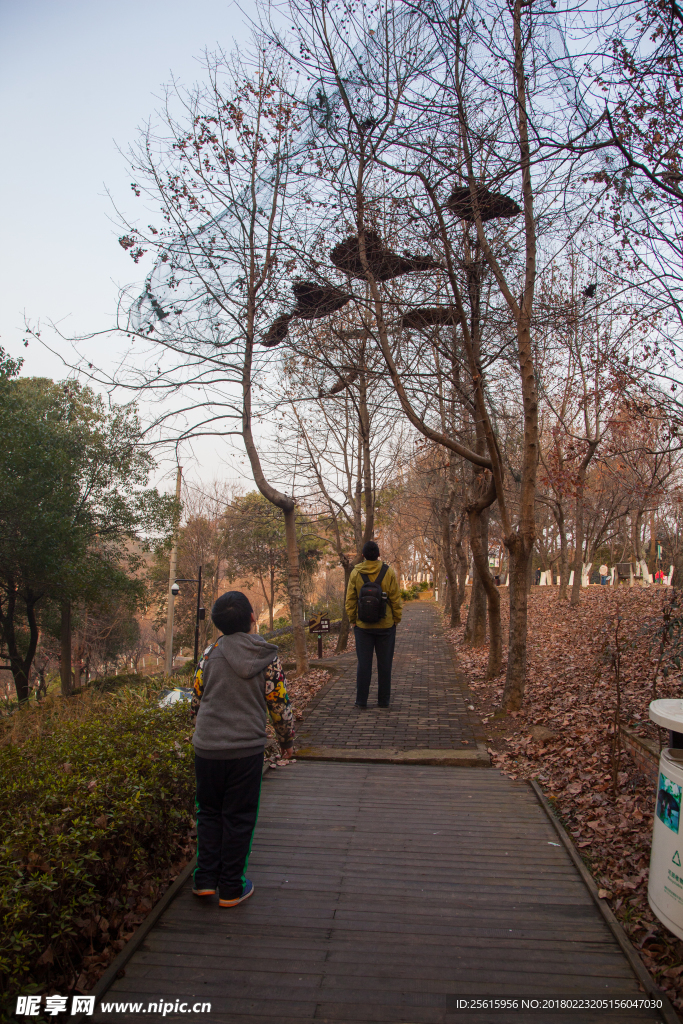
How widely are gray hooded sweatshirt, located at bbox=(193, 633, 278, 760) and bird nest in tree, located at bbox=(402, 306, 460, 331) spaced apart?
22.0ft

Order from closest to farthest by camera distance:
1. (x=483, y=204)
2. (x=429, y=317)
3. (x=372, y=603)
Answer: (x=372, y=603) < (x=483, y=204) < (x=429, y=317)

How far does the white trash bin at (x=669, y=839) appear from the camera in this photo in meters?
2.93

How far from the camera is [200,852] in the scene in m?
3.69

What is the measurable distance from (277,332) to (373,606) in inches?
200

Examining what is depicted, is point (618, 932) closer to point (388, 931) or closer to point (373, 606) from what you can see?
point (388, 931)

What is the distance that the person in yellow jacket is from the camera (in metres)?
7.88

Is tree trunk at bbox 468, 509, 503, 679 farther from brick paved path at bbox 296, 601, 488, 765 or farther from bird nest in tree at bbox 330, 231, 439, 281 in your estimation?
bird nest in tree at bbox 330, 231, 439, 281

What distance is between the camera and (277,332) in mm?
10492

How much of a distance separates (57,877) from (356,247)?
8588mm

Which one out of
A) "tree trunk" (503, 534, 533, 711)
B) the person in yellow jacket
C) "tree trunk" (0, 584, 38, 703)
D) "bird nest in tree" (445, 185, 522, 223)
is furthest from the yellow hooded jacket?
"tree trunk" (0, 584, 38, 703)

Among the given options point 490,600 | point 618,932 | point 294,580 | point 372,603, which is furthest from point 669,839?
point 294,580

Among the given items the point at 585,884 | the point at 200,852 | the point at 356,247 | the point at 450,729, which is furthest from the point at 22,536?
the point at 585,884

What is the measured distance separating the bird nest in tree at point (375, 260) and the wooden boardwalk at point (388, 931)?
720 centimetres

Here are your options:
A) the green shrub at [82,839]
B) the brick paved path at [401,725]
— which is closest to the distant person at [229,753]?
the green shrub at [82,839]
